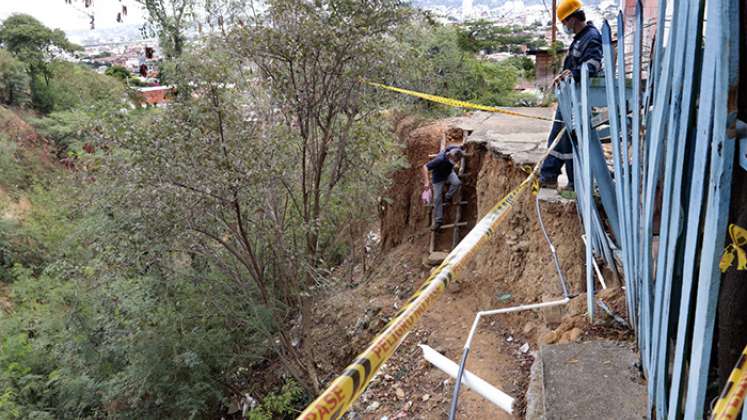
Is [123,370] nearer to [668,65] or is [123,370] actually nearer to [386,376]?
[386,376]

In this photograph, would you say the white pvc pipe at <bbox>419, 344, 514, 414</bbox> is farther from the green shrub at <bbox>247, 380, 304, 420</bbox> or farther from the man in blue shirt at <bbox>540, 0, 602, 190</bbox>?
the green shrub at <bbox>247, 380, 304, 420</bbox>

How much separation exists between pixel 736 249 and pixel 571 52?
360cm

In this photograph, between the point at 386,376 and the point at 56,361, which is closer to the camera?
the point at 386,376

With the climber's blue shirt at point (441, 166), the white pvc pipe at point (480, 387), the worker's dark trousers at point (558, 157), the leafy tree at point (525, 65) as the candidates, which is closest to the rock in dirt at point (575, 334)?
the white pvc pipe at point (480, 387)

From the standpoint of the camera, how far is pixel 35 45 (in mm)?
31016

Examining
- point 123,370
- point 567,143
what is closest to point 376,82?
point 567,143

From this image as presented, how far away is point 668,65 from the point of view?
6.00 ft

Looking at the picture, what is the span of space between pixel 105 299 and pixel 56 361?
3461mm

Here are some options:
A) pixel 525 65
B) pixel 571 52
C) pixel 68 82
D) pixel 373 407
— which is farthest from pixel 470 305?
pixel 68 82

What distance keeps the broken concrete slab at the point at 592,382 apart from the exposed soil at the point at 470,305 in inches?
10.8

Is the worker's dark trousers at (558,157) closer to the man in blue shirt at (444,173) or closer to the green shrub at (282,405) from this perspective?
the man in blue shirt at (444,173)

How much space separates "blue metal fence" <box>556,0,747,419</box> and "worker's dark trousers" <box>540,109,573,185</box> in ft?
5.60

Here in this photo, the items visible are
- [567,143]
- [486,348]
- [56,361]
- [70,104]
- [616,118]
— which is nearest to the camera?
[616,118]

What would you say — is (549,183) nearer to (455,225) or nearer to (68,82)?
(455,225)
